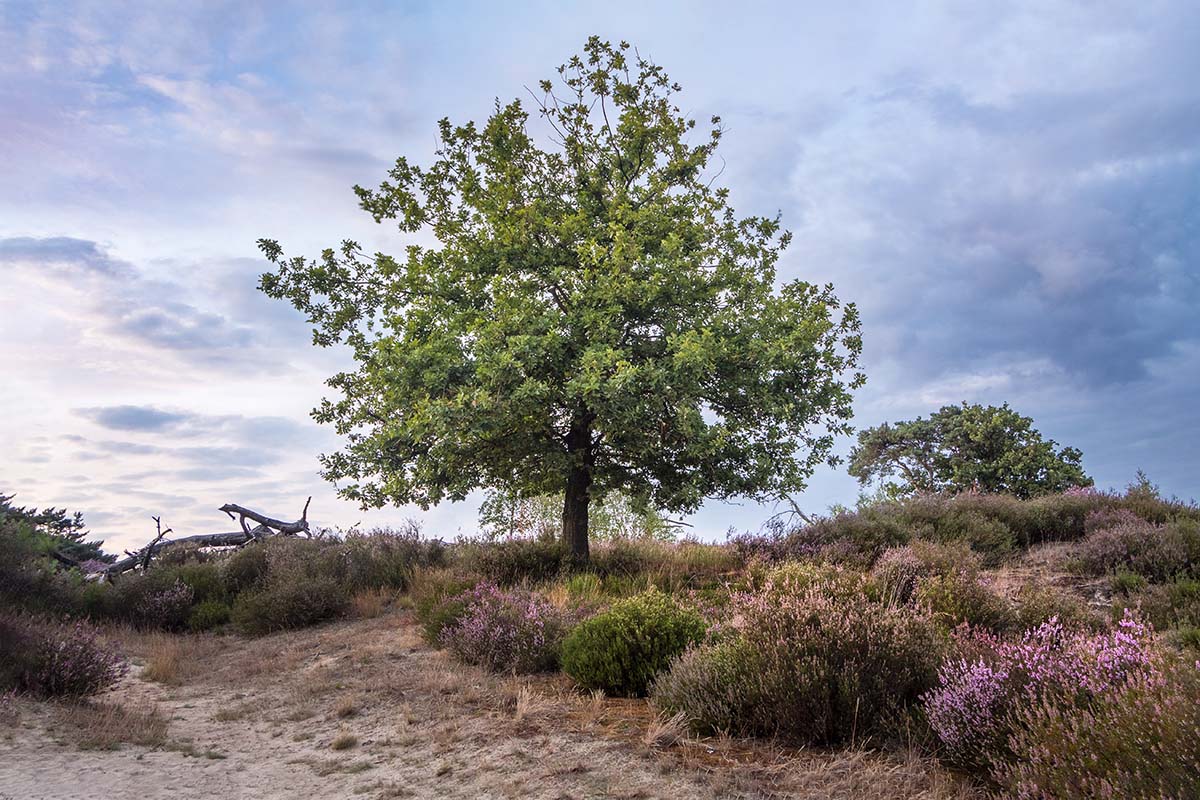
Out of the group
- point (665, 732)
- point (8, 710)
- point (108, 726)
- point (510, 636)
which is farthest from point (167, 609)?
point (665, 732)

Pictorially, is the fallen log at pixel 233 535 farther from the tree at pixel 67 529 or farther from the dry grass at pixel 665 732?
the dry grass at pixel 665 732

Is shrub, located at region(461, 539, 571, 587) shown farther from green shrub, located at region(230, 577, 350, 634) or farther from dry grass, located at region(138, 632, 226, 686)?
dry grass, located at region(138, 632, 226, 686)

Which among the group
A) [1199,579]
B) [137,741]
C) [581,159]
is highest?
[581,159]

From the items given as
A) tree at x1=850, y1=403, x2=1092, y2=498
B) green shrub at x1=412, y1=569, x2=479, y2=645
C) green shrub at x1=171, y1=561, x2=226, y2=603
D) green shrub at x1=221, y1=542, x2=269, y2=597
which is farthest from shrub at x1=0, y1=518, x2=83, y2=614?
tree at x1=850, y1=403, x2=1092, y2=498

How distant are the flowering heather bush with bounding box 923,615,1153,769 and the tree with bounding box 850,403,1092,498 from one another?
20.0 metres

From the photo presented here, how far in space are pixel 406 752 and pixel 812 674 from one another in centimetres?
361

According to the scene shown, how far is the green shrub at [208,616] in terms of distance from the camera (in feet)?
49.9

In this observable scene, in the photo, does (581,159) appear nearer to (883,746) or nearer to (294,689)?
(294,689)

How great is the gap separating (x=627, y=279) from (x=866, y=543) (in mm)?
6950

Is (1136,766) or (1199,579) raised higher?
(1199,579)

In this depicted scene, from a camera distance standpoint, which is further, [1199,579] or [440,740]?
[1199,579]

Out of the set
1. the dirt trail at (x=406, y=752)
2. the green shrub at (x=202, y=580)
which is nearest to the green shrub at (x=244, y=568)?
the green shrub at (x=202, y=580)

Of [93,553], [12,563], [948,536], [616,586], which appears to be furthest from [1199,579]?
[93,553]

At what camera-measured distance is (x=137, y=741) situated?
24.8 feet
